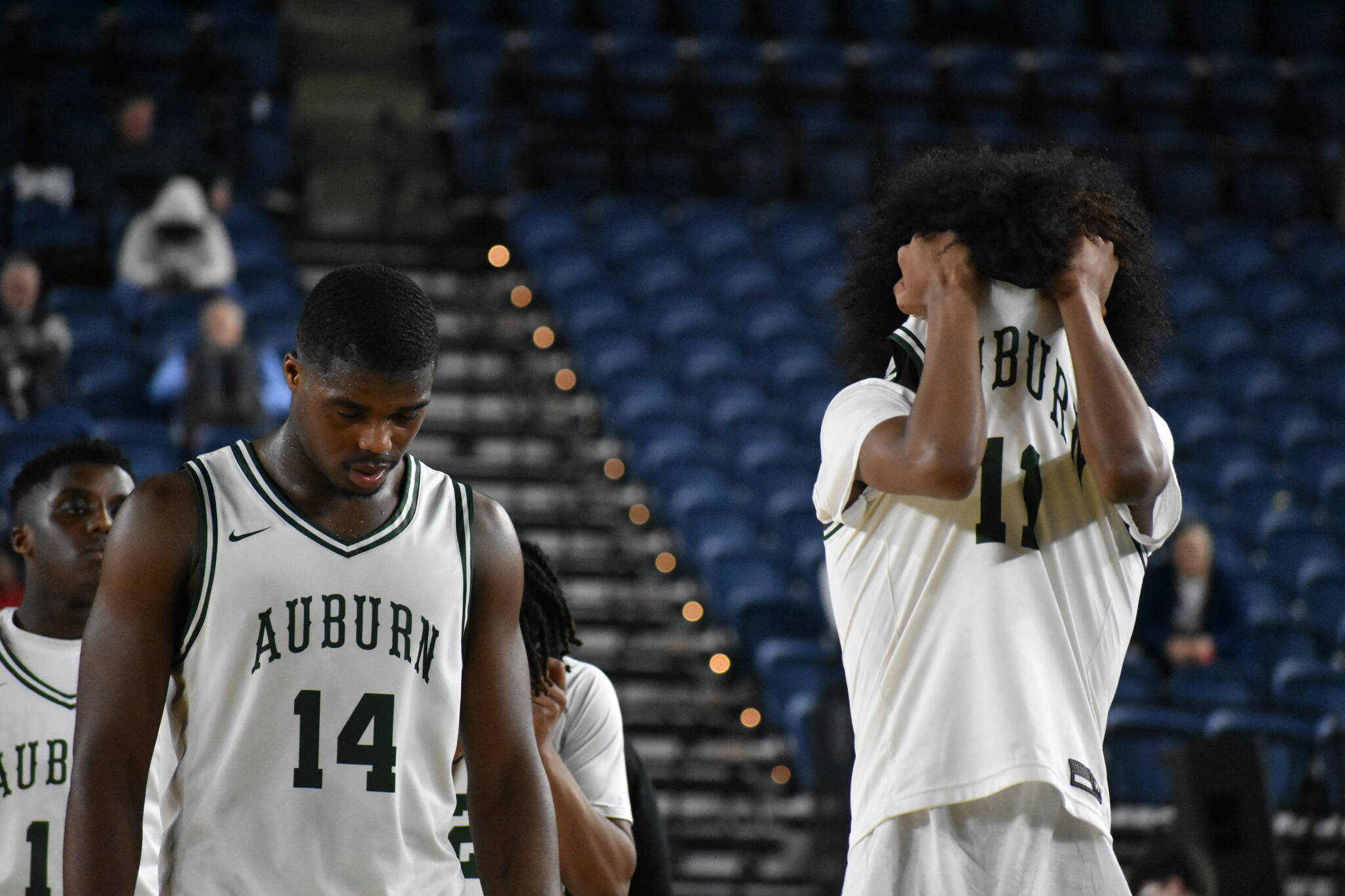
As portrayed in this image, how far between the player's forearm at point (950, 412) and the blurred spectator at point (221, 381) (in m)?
6.81

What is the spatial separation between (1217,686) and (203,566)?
7.14m

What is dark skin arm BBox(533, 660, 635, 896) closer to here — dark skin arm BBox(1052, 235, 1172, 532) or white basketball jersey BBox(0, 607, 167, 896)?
white basketball jersey BBox(0, 607, 167, 896)

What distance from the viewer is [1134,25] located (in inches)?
651

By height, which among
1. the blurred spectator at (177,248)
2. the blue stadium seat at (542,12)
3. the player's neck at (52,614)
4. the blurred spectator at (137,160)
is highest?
the blue stadium seat at (542,12)

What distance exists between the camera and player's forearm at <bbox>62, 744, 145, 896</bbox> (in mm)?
2486

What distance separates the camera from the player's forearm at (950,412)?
9.04 ft

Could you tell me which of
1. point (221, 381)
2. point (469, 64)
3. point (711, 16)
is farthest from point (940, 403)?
point (711, 16)

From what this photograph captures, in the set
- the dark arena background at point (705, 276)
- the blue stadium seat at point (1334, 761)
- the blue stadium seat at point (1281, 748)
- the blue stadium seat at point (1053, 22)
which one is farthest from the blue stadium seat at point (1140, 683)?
the blue stadium seat at point (1053, 22)

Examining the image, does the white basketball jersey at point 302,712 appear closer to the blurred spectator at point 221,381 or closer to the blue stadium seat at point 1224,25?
the blurred spectator at point 221,381

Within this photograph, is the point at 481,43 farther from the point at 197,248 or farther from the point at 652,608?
the point at 652,608

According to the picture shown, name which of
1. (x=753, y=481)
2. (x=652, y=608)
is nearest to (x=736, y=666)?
(x=652, y=608)

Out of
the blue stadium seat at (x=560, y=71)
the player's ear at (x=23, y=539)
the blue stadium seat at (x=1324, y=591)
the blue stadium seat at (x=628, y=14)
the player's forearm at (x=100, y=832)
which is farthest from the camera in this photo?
the blue stadium seat at (x=628, y=14)

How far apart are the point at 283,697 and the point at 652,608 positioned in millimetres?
7301

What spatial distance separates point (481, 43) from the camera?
14703 millimetres
